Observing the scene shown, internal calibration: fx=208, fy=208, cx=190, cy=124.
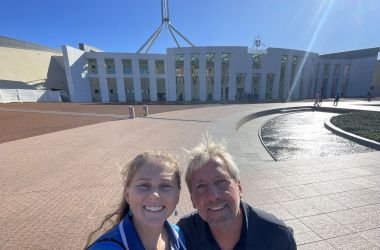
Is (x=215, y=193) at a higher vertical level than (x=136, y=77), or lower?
lower

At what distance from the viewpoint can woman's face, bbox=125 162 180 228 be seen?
1.43 meters

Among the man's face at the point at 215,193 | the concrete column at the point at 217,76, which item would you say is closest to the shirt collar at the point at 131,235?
the man's face at the point at 215,193

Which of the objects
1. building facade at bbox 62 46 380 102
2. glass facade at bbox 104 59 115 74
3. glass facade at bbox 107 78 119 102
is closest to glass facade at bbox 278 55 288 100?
building facade at bbox 62 46 380 102

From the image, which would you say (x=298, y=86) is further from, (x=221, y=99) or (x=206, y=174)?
(x=206, y=174)

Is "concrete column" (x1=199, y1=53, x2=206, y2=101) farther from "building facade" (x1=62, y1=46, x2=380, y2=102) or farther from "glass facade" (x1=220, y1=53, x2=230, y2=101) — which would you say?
"glass facade" (x1=220, y1=53, x2=230, y2=101)

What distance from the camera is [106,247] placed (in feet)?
4.09

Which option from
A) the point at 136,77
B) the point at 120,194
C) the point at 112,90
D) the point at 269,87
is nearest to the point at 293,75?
the point at 269,87

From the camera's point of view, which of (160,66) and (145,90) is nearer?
(145,90)

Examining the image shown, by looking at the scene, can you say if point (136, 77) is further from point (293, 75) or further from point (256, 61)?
point (293, 75)

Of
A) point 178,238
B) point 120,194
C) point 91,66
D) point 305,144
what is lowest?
point 305,144

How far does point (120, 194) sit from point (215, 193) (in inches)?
122

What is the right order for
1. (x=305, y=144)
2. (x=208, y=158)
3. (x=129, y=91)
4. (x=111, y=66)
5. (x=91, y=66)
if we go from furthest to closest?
(x=129, y=91), (x=111, y=66), (x=91, y=66), (x=305, y=144), (x=208, y=158)

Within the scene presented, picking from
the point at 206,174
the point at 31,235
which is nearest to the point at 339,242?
the point at 206,174

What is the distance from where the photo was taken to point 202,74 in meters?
36.9
